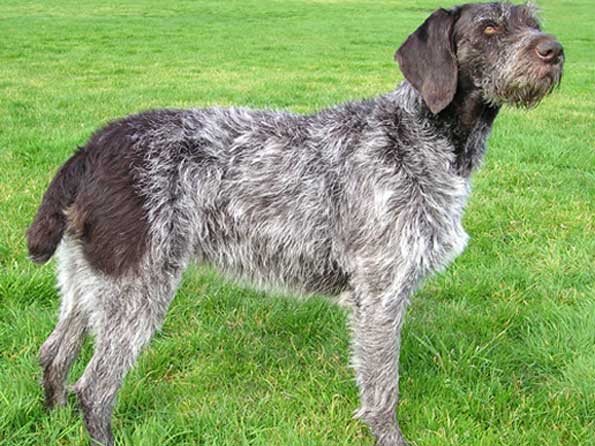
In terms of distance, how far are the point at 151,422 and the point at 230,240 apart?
43.3 inches

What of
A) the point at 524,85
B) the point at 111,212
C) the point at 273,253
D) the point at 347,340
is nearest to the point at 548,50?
the point at 524,85

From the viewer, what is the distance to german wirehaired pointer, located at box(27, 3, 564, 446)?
373 cm

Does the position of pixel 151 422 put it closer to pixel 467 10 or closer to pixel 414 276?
pixel 414 276

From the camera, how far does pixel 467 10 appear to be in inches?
160

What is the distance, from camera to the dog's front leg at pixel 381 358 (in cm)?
395

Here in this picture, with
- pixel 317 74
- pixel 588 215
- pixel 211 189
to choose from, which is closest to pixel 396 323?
pixel 211 189

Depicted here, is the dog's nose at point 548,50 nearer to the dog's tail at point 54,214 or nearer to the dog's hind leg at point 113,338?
the dog's hind leg at point 113,338

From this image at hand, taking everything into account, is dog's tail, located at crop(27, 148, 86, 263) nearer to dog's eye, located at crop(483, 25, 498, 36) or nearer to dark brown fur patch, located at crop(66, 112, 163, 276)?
dark brown fur patch, located at crop(66, 112, 163, 276)

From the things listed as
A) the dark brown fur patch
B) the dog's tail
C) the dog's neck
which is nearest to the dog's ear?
the dog's neck

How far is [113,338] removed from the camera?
372 centimetres

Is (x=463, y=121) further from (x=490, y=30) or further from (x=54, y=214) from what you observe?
(x=54, y=214)

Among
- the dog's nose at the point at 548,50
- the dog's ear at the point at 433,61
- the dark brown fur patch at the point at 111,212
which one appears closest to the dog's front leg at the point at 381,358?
the dog's ear at the point at 433,61

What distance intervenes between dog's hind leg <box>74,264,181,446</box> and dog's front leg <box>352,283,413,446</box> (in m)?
1.15

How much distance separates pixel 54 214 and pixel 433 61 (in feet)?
7.34
